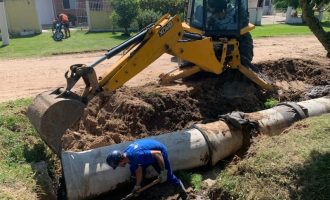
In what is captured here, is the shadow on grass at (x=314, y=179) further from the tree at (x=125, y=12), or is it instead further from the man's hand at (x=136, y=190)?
the tree at (x=125, y=12)

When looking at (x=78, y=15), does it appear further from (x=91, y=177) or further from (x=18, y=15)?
(x=91, y=177)

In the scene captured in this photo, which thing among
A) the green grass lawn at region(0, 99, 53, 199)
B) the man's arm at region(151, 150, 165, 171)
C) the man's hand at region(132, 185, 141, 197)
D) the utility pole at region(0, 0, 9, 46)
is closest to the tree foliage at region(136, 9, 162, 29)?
the utility pole at region(0, 0, 9, 46)

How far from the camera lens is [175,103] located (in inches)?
387

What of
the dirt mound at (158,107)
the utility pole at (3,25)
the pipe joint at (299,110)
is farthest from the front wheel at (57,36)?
the pipe joint at (299,110)

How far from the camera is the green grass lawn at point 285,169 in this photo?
6176mm

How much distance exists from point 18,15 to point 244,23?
2030 cm

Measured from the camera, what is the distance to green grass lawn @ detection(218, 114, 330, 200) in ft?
20.3

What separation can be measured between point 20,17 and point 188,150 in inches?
916

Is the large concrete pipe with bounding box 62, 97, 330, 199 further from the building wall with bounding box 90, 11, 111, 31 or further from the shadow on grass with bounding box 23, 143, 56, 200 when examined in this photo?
the building wall with bounding box 90, 11, 111, 31

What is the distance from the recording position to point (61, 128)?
7125 millimetres

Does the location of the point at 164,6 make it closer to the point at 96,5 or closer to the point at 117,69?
the point at 96,5

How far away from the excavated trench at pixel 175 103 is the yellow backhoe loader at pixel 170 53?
44 cm

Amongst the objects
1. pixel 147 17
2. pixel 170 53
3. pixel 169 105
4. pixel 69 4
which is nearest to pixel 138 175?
pixel 170 53

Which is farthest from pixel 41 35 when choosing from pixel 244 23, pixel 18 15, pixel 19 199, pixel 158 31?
pixel 19 199
